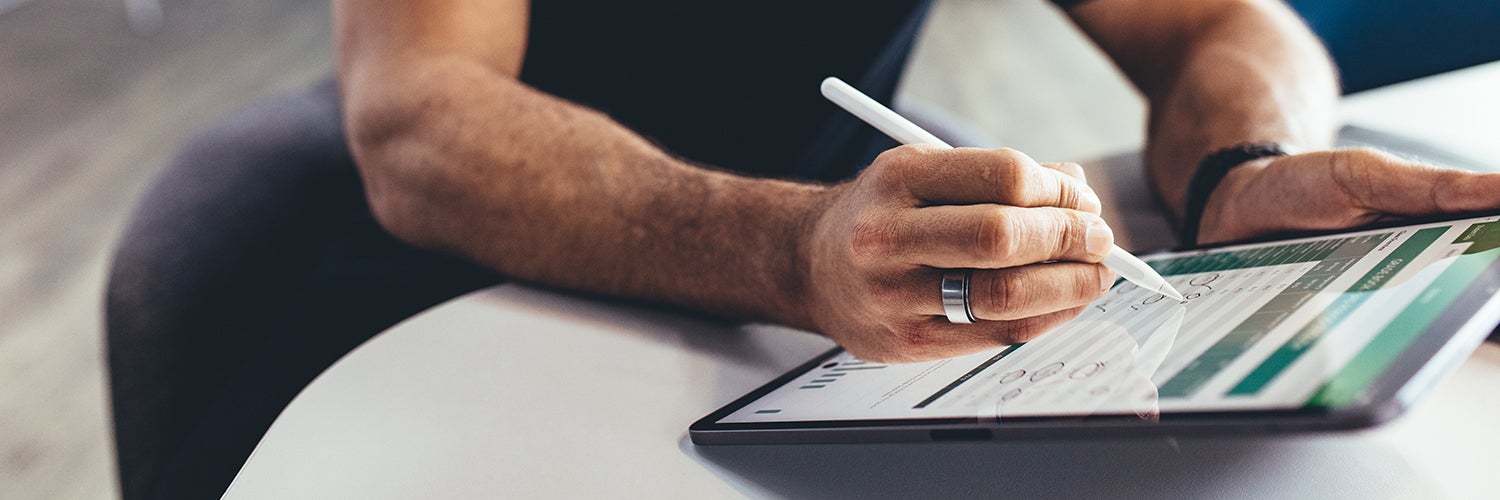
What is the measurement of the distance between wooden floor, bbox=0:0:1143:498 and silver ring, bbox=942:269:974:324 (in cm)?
136

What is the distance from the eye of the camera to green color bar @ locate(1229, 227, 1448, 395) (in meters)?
0.35

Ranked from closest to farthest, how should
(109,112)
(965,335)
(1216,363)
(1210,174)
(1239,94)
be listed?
(1216,363)
(965,335)
(1210,174)
(1239,94)
(109,112)

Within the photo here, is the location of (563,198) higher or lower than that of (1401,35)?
lower

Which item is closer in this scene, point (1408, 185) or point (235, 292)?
point (1408, 185)

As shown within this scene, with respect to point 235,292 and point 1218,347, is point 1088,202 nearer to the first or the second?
point 1218,347

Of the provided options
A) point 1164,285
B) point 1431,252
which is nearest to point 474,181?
point 1164,285

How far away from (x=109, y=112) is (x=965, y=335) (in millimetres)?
2727

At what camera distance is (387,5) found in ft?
2.59

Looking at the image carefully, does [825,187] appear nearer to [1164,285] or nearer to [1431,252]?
[1164,285]

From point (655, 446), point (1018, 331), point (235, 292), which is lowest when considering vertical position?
point (235, 292)

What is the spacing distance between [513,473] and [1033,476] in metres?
0.25

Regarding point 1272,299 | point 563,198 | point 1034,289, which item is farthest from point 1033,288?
point 563,198

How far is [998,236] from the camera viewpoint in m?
0.42

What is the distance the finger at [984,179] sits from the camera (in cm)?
43
